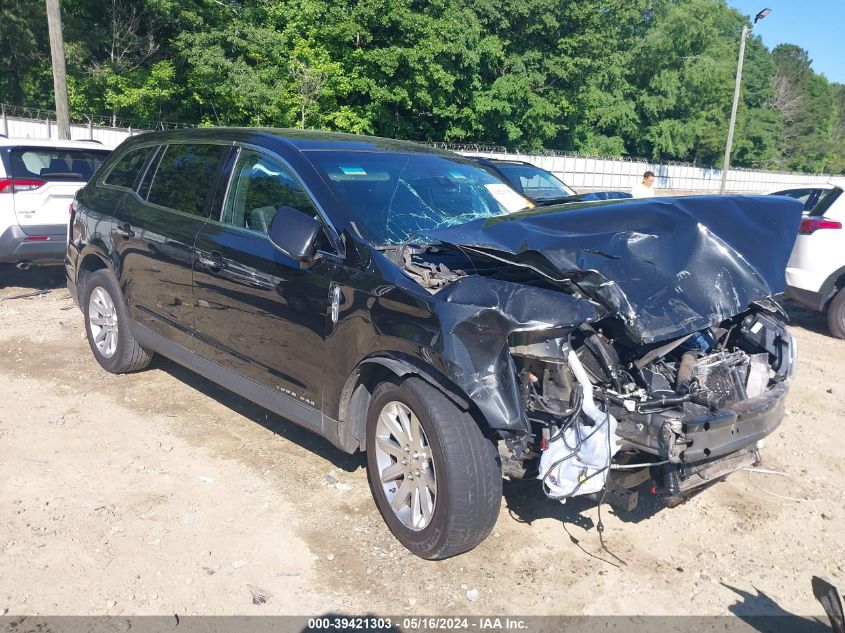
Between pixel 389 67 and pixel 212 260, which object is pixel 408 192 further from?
pixel 389 67

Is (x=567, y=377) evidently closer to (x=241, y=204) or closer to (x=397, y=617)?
(x=397, y=617)

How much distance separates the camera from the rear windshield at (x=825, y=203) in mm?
8242

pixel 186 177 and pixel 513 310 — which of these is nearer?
pixel 513 310


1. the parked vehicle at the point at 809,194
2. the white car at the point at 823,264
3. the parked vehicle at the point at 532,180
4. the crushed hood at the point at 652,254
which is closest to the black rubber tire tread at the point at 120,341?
the crushed hood at the point at 652,254

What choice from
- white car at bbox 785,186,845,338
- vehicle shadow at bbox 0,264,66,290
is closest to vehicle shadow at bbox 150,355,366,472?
vehicle shadow at bbox 0,264,66,290

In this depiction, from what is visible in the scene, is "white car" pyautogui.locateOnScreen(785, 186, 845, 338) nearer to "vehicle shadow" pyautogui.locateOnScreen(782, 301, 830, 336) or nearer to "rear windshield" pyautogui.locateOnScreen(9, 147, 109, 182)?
"vehicle shadow" pyautogui.locateOnScreen(782, 301, 830, 336)

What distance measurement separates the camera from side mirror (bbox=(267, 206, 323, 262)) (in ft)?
12.0

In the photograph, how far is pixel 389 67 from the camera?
102ft

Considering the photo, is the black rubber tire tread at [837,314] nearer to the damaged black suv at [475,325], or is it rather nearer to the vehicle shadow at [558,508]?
the damaged black suv at [475,325]

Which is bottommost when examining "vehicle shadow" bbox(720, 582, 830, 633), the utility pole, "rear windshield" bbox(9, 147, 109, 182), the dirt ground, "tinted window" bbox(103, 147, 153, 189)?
the dirt ground

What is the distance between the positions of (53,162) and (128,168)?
4.00 m

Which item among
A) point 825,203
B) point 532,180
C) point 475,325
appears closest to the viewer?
point 475,325

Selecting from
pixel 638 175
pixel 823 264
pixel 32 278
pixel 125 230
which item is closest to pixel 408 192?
pixel 125 230

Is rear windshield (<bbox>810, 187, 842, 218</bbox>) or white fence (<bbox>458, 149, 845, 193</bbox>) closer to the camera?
rear windshield (<bbox>810, 187, 842, 218</bbox>)
